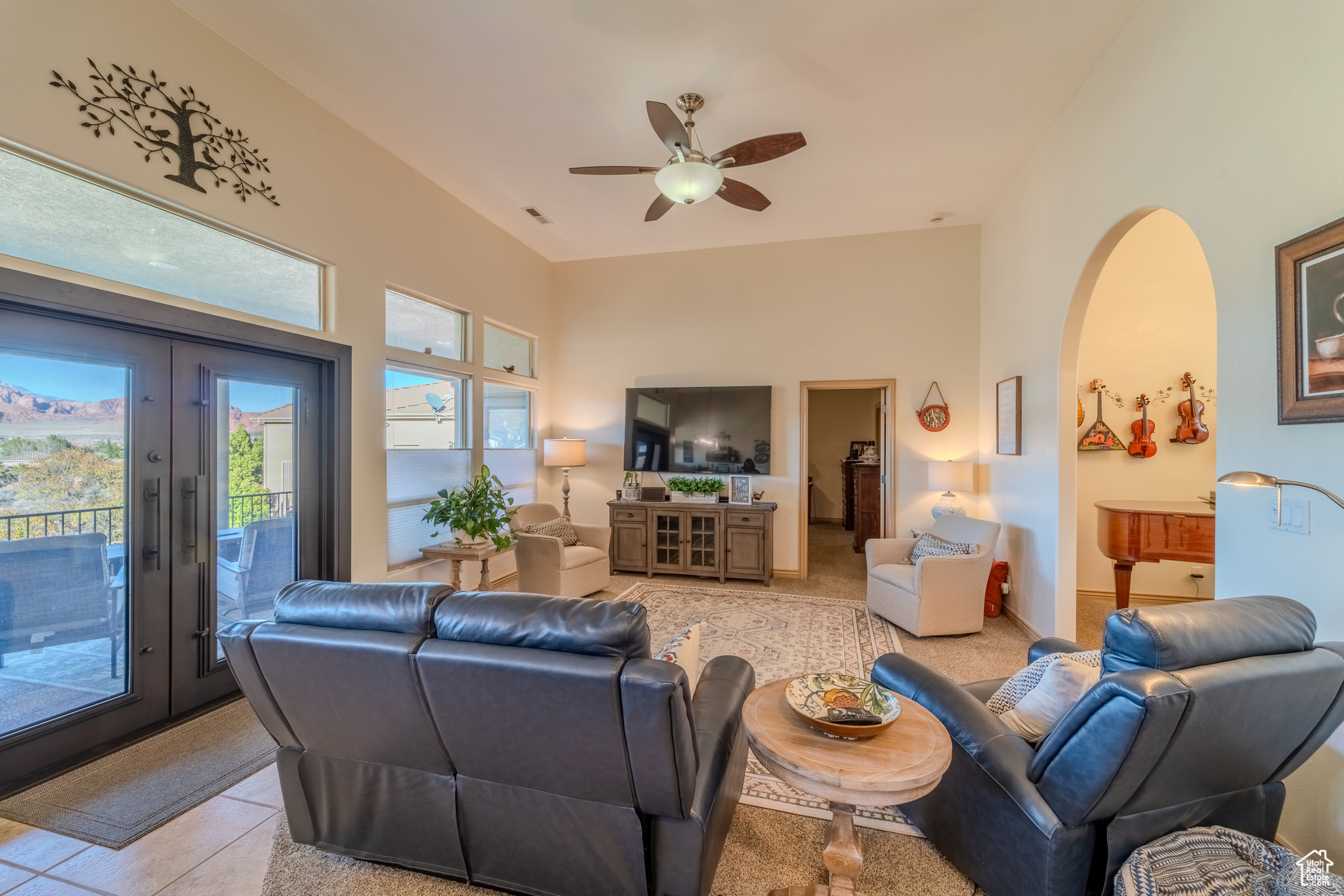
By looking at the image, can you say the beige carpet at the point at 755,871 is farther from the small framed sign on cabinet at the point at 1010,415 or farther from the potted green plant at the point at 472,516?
the small framed sign on cabinet at the point at 1010,415

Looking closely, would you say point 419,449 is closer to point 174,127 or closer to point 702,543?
point 174,127

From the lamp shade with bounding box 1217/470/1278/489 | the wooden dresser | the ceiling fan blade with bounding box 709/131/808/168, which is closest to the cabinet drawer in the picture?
the wooden dresser

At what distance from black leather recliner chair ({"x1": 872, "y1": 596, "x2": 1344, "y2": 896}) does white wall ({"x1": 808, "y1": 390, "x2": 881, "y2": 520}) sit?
7732 millimetres

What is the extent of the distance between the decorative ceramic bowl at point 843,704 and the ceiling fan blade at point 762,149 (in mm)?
2504

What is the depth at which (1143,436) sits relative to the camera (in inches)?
171

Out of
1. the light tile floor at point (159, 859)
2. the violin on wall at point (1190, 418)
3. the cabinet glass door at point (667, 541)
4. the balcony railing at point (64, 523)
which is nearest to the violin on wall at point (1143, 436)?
the violin on wall at point (1190, 418)

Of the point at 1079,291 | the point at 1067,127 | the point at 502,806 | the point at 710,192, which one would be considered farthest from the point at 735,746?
the point at 1067,127

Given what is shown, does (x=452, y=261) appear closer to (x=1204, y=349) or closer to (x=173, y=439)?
(x=173, y=439)

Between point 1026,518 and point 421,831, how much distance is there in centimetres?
411

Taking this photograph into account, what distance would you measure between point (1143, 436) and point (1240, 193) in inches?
121

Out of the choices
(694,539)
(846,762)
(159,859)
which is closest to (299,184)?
(159,859)

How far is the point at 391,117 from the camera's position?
3.38m

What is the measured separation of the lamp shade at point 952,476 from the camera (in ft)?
→ 15.5

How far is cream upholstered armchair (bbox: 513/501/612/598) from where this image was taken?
4.28m
